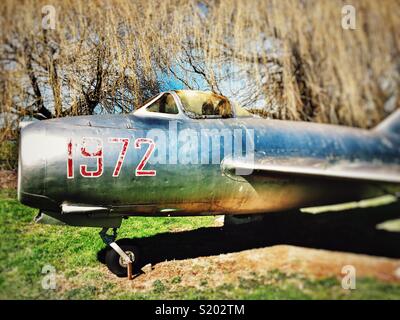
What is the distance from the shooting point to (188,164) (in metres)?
2.95

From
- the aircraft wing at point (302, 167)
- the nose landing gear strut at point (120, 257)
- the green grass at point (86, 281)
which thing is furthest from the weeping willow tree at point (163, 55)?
the nose landing gear strut at point (120, 257)

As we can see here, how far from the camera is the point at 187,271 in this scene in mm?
3408

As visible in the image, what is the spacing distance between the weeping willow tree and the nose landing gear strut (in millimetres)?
1814

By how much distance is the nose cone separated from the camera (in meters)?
2.62

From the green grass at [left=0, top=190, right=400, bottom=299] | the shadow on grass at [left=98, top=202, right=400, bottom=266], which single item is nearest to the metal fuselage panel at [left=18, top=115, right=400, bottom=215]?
the shadow on grass at [left=98, top=202, right=400, bottom=266]

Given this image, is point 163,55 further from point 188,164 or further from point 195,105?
point 188,164

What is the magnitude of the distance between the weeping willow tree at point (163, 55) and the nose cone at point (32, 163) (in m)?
1.47

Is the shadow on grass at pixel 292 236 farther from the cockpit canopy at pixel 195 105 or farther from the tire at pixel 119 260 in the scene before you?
the cockpit canopy at pixel 195 105

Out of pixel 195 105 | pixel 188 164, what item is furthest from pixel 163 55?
pixel 188 164

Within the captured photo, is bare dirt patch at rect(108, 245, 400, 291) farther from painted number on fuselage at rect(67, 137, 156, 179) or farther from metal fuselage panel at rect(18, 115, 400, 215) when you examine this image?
painted number on fuselage at rect(67, 137, 156, 179)

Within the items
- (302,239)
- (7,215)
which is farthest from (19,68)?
(302,239)

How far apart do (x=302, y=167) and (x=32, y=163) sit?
2554 millimetres

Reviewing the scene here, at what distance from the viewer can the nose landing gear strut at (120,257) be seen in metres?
3.23
